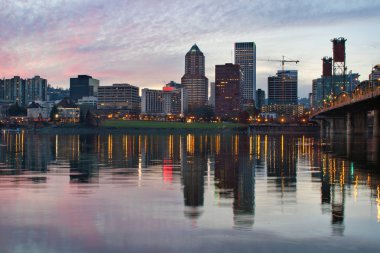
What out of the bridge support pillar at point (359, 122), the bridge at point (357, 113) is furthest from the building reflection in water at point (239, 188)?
the bridge support pillar at point (359, 122)

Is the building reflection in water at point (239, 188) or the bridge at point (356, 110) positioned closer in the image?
the building reflection in water at point (239, 188)

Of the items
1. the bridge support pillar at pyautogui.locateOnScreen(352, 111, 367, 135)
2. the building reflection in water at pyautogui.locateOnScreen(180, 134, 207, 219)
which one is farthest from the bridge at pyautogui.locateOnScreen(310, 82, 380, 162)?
the building reflection in water at pyautogui.locateOnScreen(180, 134, 207, 219)

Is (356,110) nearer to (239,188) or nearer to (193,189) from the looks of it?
(239,188)

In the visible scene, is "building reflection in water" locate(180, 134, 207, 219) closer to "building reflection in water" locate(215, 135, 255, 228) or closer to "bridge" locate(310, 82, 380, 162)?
"building reflection in water" locate(215, 135, 255, 228)

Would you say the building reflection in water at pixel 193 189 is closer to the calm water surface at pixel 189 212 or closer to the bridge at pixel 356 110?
the calm water surface at pixel 189 212

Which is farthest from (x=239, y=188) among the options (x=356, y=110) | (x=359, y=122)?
(x=359, y=122)

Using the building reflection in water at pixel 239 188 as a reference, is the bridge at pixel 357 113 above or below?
above

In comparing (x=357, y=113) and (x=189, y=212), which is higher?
(x=357, y=113)

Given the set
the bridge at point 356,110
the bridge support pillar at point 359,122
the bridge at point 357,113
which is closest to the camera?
the bridge at point 357,113

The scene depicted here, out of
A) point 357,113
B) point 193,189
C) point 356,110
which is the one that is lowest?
point 193,189

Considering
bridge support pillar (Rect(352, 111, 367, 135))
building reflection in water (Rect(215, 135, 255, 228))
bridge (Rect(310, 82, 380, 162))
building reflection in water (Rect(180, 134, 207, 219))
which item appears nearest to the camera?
building reflection in water (Rect(215, 135, 255, 228))

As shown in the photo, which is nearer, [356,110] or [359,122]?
[356,110]

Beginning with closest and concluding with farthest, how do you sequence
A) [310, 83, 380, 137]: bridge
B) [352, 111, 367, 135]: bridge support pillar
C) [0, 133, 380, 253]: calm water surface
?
1. [0, 133, 380, 253]: calm water surface
2. [310, 83, 380, 137]: bridge
3. [352, 111, 367, 135]: bridge support pillar

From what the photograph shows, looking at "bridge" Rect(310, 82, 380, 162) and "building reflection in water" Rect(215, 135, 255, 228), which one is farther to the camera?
"bridge" Rect(310, 82, 380, 162)
